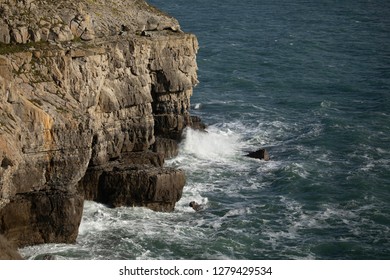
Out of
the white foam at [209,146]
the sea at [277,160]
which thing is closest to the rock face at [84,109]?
the white foam at [209,146]

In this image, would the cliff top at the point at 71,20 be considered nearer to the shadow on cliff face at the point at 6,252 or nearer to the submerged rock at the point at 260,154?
the submerged rock at the point at 260,154

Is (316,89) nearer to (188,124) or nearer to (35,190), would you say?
(188,124)

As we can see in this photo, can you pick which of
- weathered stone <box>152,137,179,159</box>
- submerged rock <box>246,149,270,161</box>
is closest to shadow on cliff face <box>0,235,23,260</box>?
weathered stone <box>152,137,179,159</box>

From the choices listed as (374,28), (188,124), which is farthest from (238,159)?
(374,28)

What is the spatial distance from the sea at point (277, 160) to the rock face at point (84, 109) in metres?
2.56

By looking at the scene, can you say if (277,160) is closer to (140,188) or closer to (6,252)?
(140,188)

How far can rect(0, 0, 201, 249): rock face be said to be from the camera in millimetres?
69125

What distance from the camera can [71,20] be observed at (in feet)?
266

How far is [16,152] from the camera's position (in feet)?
219

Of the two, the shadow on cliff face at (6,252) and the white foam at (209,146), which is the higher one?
the shadow on cliff face at (6,252)

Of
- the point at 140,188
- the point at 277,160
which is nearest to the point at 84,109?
the point at 140,188

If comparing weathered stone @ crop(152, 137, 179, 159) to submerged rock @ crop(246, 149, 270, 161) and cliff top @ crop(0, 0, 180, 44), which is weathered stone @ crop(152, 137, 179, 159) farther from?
cliff top @ crop(0, 0, 180, 44)

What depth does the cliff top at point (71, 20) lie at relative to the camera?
7681cm

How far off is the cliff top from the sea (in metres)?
14.3
